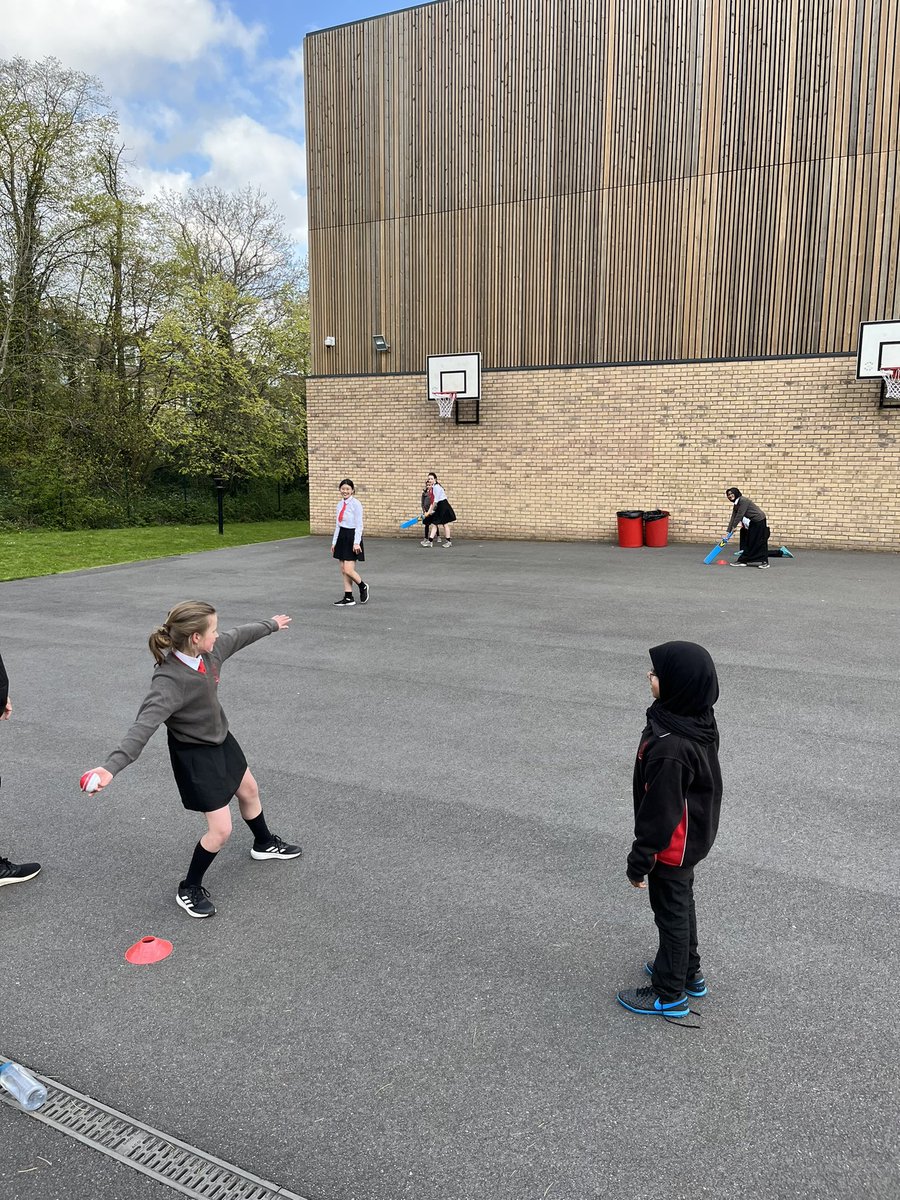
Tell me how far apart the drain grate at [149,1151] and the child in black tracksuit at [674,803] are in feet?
4.96

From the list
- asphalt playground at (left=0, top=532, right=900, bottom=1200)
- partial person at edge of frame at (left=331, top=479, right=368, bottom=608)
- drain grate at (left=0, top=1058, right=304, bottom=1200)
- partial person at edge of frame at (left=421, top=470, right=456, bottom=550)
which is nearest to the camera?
drain grate at (left=0, top=1058, right=304, bottom=1200)

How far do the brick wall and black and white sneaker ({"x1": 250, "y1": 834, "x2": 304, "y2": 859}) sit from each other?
15.3 metres

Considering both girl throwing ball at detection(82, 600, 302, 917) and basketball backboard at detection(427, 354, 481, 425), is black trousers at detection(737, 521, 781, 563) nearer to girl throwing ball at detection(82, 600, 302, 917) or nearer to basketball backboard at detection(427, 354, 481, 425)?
basketball backboard at detection(427, 354, 481, 425)

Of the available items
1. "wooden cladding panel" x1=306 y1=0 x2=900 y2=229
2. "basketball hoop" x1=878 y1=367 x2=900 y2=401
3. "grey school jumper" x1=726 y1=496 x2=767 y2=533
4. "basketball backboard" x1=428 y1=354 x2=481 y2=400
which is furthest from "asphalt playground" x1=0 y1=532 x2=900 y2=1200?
"wooden cladding panel" x1=306 y1=0 x2=900 y2=229

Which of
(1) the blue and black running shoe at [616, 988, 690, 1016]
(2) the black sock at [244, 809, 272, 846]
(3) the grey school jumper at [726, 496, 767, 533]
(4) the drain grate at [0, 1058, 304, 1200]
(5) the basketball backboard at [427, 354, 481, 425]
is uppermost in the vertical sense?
(5) the basketball backboard at [427, 354, 481, 425]

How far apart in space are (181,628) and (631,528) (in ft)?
49.6

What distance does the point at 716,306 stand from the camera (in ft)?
56.6

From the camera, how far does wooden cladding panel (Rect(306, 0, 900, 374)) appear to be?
635 inches

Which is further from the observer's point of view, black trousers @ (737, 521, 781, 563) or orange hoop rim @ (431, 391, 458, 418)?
orange hoop rim @ (431, 391, 458, 418)

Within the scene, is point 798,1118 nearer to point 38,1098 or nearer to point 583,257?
point 38,1098

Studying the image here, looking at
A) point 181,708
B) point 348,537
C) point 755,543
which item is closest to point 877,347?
point 755,543

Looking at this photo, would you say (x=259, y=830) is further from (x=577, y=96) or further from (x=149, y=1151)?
(x=577, y=96)

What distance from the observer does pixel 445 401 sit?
19734mm

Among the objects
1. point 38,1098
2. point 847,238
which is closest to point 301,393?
point 847,238
